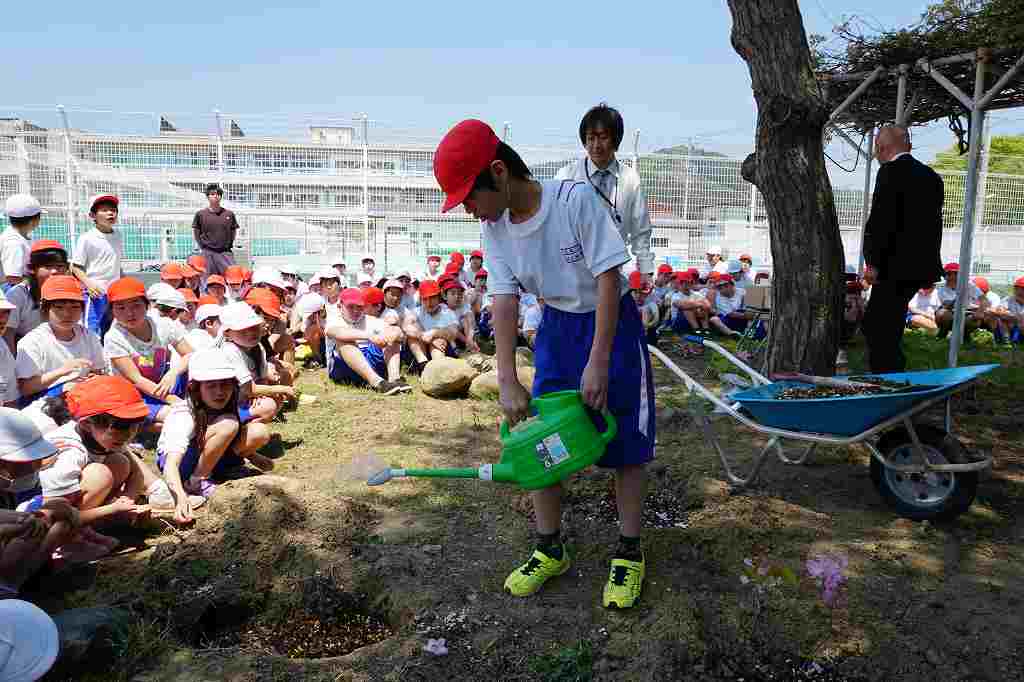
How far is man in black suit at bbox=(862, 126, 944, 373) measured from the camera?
4.47 metres

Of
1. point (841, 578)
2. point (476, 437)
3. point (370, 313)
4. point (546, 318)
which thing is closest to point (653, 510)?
point (841, 578)

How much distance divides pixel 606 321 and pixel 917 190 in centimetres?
303

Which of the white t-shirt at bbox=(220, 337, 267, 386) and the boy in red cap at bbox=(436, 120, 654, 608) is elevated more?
the boy in red cap at bbox=(436, 120, 654, 608)

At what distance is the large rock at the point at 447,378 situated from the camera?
6.47 meters

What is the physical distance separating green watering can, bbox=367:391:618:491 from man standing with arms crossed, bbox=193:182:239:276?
7890mm

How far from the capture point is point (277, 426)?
218 inches

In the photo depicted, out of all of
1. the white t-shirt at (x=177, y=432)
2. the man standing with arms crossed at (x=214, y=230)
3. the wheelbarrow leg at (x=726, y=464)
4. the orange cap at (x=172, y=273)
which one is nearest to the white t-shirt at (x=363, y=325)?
the orange cap at (x=172, y=273)

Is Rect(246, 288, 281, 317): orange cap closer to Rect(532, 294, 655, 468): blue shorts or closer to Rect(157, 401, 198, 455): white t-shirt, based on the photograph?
Rect(157, 401, 198, 455): white t-shirt

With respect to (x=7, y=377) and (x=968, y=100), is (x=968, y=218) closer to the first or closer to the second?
(x=968, y=100)

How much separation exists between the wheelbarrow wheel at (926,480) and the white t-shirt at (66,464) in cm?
359

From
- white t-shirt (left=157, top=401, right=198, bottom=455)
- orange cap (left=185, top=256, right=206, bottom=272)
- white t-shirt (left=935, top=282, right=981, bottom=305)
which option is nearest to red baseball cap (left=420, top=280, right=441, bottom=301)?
orange cap (left=185, top=256, right=206, bottom=272)

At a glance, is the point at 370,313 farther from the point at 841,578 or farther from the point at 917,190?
the point at 841,578

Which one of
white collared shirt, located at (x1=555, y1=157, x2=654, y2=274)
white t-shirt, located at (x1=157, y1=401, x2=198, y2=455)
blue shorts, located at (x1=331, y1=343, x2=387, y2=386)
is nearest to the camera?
white t-shirt, located at (x1=157, y1=401, x2=198, y2=455)

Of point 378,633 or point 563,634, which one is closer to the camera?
point 563,634
